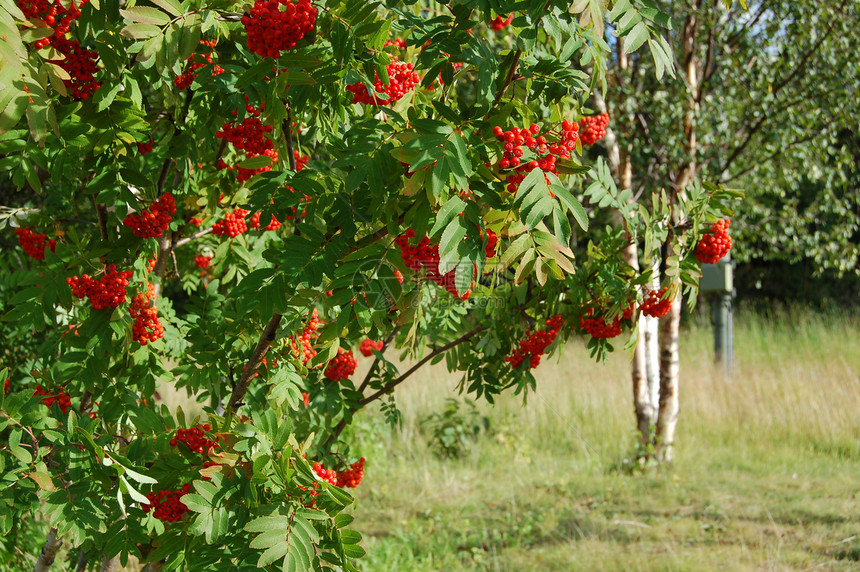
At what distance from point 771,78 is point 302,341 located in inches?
204

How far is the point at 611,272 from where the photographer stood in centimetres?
224

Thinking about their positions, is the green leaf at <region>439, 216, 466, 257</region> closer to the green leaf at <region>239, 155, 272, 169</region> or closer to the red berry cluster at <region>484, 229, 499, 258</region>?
the red berry cluster at <region>484, 229, 499, 258</region>

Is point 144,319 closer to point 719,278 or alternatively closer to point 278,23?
point 278,23

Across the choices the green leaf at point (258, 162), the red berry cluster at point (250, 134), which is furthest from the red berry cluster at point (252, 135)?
the green leaf at point (258, 162)

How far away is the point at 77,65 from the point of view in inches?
65.7

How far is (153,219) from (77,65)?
440mm

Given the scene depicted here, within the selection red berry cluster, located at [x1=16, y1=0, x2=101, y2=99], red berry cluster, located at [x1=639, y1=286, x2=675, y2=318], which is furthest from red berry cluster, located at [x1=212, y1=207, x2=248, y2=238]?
red berry cluster, located at [x1=639, y1=286, x2=675, y2=318]

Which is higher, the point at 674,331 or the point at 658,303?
the point at 658,303

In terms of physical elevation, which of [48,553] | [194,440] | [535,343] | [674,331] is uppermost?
[535,343]

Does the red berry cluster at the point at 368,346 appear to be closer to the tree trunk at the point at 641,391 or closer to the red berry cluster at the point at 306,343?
the red berry cluster at the point at 306,343

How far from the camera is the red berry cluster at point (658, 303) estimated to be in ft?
7.23

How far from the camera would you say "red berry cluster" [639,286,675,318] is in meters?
2.20

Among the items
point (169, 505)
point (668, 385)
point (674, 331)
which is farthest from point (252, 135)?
point (668, 385)

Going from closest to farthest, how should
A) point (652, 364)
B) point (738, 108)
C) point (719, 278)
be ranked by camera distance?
point (652, 364)
point (738, 108)
point (719, 278)
